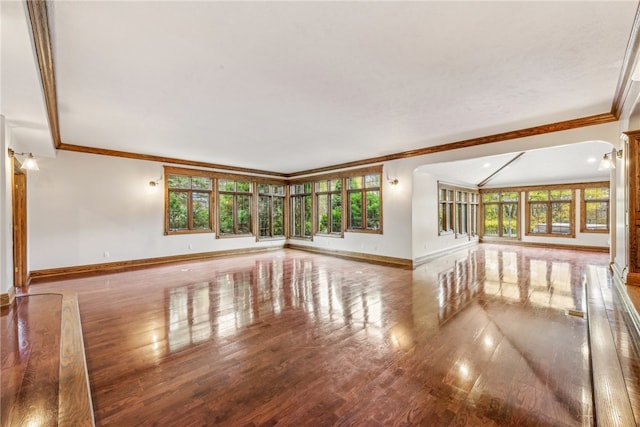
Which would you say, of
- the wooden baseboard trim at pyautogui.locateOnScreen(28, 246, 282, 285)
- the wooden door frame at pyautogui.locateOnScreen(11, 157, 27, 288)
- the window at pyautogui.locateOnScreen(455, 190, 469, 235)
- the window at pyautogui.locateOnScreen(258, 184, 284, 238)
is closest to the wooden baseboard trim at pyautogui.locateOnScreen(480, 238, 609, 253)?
the window at pyautogui.locateOnScreen(455, 190, 469, 235)

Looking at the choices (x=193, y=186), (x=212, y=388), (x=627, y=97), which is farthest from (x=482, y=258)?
(x=193, y=186)

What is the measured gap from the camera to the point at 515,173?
10.2 metres

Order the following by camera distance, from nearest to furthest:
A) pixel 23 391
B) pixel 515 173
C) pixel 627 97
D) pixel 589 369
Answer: pixel 23 391 → pixel 589 369 → pixel 627 97 → pixel 515 173

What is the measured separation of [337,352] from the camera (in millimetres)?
2650

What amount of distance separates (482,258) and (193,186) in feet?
27.8

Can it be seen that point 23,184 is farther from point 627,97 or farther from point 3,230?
point 627,97

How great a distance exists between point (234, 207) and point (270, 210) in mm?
1385

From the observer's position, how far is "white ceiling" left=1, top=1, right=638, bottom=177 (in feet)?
6.74

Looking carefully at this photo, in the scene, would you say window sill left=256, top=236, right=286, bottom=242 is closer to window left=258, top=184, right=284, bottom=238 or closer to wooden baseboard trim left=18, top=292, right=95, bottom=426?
window left=258, top=184, right=284, bottom=238

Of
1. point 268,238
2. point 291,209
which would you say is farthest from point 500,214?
point 268,238

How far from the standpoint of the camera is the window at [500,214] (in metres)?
11.4

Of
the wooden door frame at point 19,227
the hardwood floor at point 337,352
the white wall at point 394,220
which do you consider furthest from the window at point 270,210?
the wooden door frame at point 19,227

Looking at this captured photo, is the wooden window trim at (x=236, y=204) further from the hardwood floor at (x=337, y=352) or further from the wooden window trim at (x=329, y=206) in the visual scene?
the hardwood floor at (x=337, y=352)

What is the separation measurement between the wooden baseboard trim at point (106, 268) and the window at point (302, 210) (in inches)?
113
